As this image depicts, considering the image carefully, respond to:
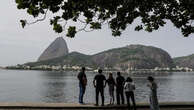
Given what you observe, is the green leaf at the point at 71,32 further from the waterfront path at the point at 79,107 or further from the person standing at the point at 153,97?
the waterfront path at the point at 79,107

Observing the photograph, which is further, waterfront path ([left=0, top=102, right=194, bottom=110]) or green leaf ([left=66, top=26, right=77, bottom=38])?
waterfront path ([left=0, top=102, right=194, bottom=110])

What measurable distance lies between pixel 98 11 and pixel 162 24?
362 centimetres

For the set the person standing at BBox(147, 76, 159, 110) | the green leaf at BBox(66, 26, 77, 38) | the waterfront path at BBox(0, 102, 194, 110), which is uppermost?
the green leaf at BBox(66, 26, 77, 38)

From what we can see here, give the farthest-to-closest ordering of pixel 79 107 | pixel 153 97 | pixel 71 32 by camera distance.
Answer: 1. pixel 79 107
2. pixel 153 97
3. pixel 71 32

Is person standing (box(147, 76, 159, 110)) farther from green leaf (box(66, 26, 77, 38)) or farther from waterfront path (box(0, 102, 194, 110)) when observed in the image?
green leaf (box(66, 26, 77, 38))

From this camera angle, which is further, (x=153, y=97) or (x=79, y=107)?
(x=79, y=107)

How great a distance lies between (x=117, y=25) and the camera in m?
12.1

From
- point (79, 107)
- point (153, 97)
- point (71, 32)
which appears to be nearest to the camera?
point (71, 32)

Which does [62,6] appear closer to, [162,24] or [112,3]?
[112,3]

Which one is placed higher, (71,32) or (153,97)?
(71,32)

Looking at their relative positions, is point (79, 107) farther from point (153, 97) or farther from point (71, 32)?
point (71, 32)

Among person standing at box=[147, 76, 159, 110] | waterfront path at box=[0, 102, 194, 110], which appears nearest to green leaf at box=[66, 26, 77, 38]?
person standing at box=[147, 76, 159, 110]

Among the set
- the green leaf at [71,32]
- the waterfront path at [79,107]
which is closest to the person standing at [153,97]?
the waterfront path at [79,107]

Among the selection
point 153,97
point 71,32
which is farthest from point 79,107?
point 71,32
